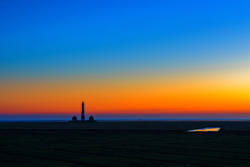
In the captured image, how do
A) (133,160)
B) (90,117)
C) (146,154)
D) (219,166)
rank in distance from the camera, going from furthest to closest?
(90,117), (146,154), (133,160), (219,166)

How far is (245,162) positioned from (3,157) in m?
13.4

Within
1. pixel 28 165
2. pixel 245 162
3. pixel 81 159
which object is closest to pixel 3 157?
pixel 28 165

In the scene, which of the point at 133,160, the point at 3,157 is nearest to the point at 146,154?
the point at 133,160

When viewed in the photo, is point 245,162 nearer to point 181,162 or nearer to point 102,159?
point 181,162

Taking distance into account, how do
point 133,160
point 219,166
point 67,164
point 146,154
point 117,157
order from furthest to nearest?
point 146,154 < point 117,157 < point 133,160 < point 67,164 < point 219,166

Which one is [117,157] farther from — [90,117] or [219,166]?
[90,117]

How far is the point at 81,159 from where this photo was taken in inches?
653

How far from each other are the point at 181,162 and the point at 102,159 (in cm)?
430

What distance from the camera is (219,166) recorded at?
14078 millimetres

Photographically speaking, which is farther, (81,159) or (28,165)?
(81,159)

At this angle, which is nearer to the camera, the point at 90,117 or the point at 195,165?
the point at 195,165

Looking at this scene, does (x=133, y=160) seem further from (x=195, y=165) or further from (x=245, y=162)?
(x=245, y=162)

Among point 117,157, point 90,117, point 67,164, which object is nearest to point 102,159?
point 117,157

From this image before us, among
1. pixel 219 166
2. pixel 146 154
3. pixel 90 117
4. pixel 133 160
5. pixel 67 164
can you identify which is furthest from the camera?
pixel 90 117
